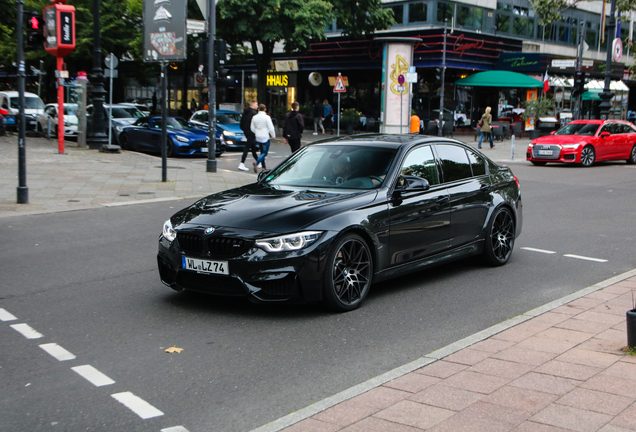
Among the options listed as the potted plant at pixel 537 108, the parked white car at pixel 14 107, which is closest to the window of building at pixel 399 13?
the potted plant at pixel 537 108

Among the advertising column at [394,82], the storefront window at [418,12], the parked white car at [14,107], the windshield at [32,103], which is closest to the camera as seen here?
the parked white car at [14,107]

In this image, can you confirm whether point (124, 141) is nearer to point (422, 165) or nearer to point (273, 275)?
point (422, 165)

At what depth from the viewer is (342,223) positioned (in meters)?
6.02

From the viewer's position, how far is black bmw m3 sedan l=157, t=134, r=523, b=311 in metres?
5.79

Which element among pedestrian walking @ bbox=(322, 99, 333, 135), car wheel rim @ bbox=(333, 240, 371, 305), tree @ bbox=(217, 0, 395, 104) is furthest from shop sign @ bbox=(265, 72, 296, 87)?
car wheel rim @ bbox=(333, 240, 371, 305)

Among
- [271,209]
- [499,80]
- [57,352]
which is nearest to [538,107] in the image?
[499,80]

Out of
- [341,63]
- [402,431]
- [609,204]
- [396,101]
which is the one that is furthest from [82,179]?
[341,63]

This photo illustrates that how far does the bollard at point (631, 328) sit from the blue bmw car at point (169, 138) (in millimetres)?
19835

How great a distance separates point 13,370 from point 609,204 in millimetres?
12379

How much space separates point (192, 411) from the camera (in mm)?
4066

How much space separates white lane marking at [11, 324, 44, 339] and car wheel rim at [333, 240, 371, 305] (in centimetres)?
238

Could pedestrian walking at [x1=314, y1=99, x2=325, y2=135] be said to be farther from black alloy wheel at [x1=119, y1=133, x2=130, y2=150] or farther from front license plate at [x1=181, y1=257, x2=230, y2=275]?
front license plate at [x1=181, y1=257, x2=230, y2=275]

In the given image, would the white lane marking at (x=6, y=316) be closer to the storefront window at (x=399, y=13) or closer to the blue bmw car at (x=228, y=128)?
the blue bmw car at (x=228, y=128)

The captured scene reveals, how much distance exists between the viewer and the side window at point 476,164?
317 inches
